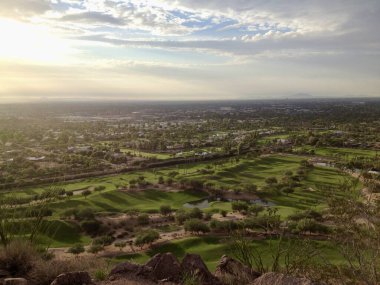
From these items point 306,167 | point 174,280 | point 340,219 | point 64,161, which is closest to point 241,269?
point 174,280

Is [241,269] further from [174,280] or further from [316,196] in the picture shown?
[316,196]

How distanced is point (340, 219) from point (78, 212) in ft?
111

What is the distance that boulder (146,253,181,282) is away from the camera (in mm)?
12234

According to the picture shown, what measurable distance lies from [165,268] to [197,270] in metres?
1.10

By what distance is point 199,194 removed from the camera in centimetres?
5566

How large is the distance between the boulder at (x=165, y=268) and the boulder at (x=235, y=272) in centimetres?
158

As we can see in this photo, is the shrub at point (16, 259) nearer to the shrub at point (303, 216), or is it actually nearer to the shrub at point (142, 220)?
the shrub at point (142, 220)

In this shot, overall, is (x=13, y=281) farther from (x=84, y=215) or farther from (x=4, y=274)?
(x=84, y=215)

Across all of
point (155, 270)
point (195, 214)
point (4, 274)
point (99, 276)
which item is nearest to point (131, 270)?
point (155, 270)

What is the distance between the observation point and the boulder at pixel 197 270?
40.3ft

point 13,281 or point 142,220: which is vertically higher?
point 13,281

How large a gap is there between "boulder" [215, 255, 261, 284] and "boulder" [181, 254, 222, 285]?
0.40 m

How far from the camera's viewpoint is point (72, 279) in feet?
33.5

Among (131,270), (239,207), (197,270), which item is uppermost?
(131,270)
